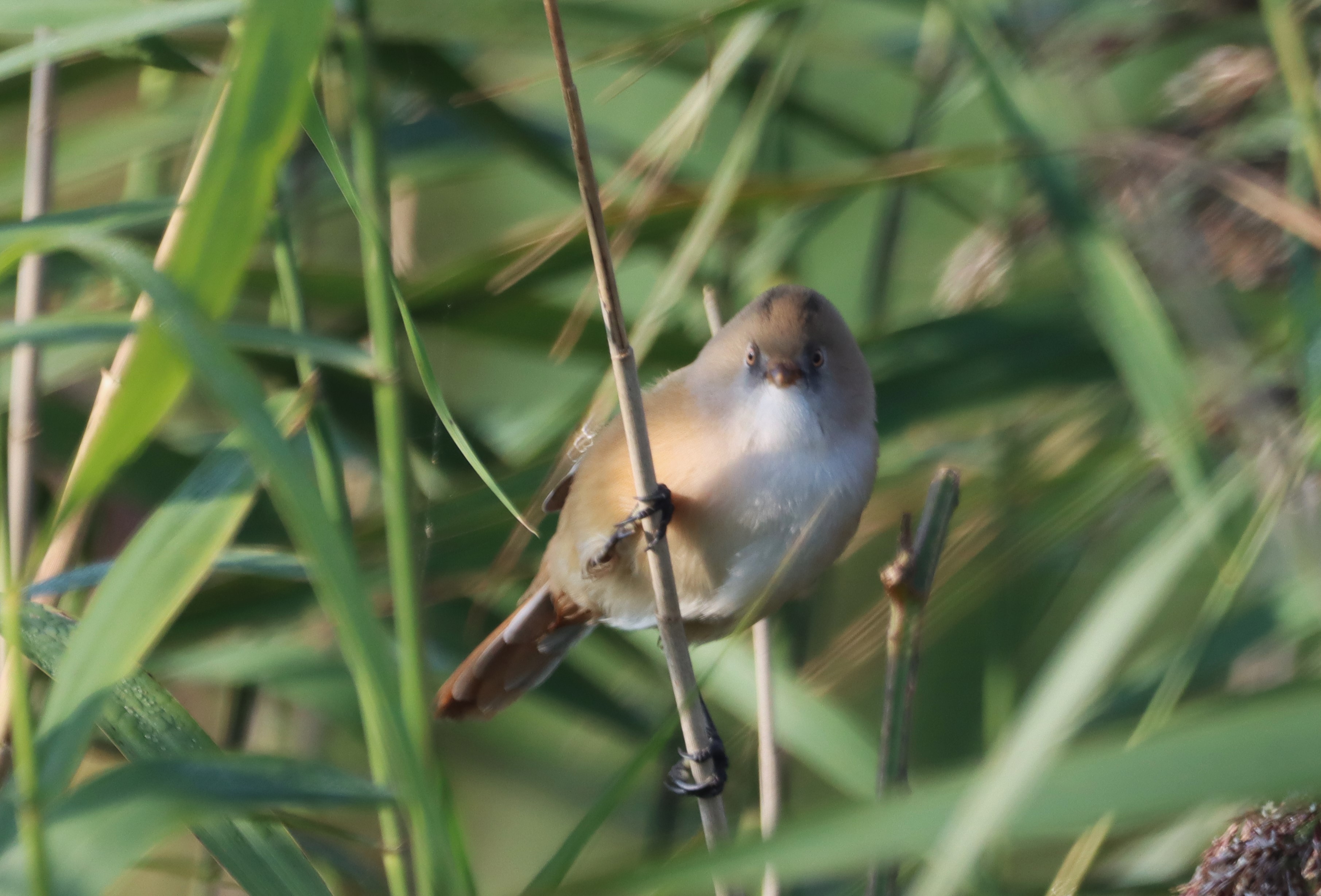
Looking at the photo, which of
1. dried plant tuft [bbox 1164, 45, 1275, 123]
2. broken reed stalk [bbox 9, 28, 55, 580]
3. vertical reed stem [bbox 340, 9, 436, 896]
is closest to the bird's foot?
vertical reed stem [bbox 340, 9, 436, 896]

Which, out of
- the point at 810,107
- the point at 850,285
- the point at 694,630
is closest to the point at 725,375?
the point at 694,630

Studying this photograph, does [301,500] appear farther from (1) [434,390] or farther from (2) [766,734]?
(2) [766,734]

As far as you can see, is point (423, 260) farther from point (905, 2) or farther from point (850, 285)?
point (905, 2)

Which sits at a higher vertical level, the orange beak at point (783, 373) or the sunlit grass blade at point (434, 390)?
the orange beak at point (783, 373)

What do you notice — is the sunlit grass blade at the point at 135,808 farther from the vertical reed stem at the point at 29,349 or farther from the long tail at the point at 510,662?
the long tail at the point at 510,662

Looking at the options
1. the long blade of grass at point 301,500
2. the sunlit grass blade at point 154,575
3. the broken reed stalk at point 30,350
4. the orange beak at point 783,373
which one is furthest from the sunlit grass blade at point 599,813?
the broken reed stalk at point 30,350

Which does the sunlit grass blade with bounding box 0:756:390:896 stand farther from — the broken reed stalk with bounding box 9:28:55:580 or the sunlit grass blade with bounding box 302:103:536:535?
the broken reed stalk with bounding box 9:28:55:580
